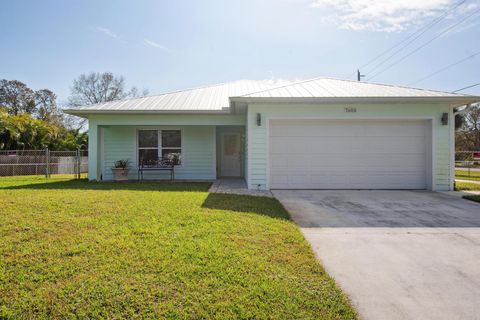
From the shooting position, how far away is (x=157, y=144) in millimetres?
11016

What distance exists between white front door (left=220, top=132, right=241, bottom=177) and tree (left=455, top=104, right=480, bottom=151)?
33.9 meters

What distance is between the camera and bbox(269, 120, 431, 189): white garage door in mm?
8422

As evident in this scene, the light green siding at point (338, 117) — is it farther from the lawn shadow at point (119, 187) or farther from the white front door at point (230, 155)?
the white front door at point (230, 155)

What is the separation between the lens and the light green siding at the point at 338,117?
809 centimetres

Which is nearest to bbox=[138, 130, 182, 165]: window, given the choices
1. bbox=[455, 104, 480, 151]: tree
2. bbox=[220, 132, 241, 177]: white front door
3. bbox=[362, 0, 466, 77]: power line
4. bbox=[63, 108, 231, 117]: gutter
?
bbox=[63, 108, 231, 117]: gutter

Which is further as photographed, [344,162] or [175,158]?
[175,158]

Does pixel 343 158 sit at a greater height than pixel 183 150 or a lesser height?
lesser

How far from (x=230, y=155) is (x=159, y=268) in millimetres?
10054

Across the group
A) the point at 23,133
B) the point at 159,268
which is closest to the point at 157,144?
the point at 159,268

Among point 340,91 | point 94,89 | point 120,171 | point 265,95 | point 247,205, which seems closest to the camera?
point 247,205

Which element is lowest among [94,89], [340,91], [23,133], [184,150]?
[184,150]

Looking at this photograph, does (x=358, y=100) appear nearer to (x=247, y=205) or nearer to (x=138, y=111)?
(x=247, y=205)

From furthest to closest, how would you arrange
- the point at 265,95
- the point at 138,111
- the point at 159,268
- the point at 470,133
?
the point at 470,133
the point at 138,111
the point at 265,95
the point at 159,268

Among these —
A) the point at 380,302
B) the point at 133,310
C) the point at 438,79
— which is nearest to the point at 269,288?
the point at 380,302
